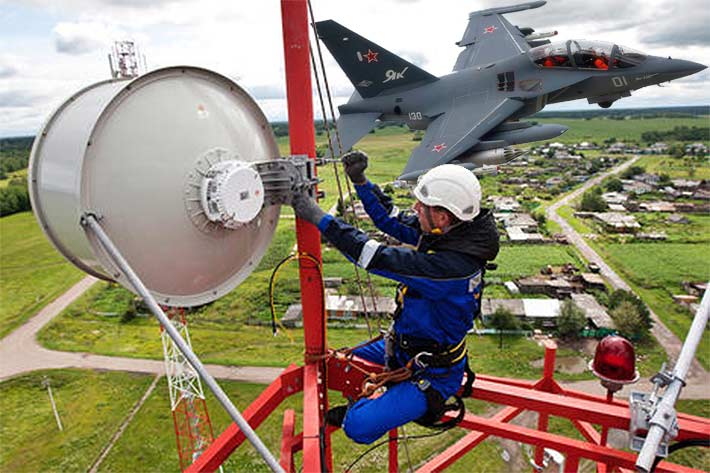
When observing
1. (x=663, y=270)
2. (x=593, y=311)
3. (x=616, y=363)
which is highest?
(x=616, y=363)

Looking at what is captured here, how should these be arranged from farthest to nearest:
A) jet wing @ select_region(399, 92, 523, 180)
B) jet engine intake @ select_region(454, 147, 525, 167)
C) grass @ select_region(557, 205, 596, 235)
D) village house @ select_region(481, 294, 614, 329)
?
grass @ select_region(557, 205, 596, 235) < village house @ select_region(481, 294, 614, 329) < jet wing @ select_region(399, 92, 523, 180) < jet engine intake @ select_region(454, 147, 525, 167)

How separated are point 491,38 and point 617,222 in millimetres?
45366

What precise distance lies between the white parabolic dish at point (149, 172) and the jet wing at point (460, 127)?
6.67m

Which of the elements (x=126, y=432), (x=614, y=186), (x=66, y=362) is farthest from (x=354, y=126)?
(x=614, y=186)

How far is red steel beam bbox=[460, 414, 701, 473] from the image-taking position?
11.2 ft

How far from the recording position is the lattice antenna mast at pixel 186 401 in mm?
15031

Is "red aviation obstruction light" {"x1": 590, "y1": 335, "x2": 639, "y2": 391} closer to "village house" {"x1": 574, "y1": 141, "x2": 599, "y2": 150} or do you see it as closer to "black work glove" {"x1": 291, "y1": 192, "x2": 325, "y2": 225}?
"black work glove" {"x1": 291, "y1": 192, "x2": 325, "y2": 225}

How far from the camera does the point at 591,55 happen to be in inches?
372

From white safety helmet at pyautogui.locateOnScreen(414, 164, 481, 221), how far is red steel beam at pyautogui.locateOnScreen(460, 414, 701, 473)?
184 cm

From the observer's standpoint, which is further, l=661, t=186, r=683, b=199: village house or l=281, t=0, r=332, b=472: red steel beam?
l=661, t=186, r=683, b=199: village house

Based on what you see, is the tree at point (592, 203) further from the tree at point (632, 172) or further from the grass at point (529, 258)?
the tree at point (632, 172)

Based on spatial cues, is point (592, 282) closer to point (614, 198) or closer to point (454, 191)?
point (614, 198)

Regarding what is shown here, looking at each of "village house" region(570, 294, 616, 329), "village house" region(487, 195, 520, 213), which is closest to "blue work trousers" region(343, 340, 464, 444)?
"village house" region(570, 294, 616, 329)

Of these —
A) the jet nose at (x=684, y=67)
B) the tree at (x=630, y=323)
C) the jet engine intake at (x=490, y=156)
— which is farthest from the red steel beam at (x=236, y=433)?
the tree at (x=630, y=323)
